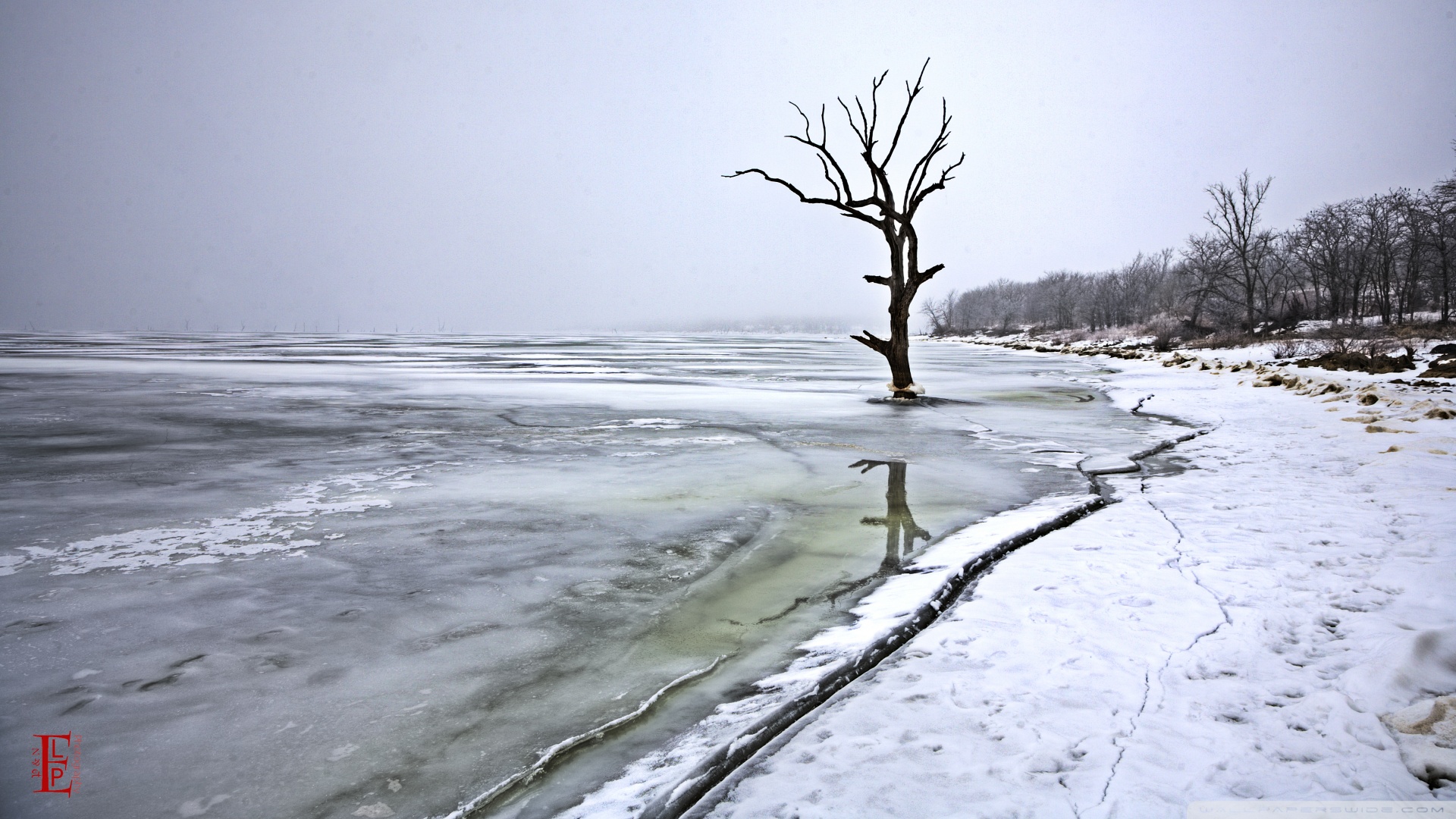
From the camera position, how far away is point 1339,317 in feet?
133

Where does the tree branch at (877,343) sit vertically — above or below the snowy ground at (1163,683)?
above

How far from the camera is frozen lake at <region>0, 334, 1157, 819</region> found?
213 cm

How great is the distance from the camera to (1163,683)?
2.43 m

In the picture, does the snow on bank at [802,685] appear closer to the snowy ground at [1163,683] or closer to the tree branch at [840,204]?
the snowy ground at [1163,683]

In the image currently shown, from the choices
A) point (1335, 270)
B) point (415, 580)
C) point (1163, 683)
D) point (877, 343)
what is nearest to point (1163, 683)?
point (1163, 683)

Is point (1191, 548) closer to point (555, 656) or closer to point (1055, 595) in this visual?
point (1055, 595)

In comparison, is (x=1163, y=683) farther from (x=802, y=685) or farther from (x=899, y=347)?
(x=899, y=347)

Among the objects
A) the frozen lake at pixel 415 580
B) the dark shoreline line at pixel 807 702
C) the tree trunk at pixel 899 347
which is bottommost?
the dark shoreline line at pixel 807 702

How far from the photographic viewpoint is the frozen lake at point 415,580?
6.99ft

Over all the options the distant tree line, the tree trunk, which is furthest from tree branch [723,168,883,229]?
the distant tree line

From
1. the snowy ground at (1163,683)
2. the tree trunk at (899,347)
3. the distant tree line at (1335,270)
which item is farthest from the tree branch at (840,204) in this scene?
the distant tree line at (1335,270)

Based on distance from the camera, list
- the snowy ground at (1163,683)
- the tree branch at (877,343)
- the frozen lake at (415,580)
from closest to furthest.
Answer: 1. the snowy ground at (1163,683)
2. the frozen lake at (415,580)
3. the tree branch at (877,343)

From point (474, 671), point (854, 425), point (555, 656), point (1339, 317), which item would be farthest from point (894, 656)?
point (1339, 317)

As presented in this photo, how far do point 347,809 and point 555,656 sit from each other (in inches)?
37.4
